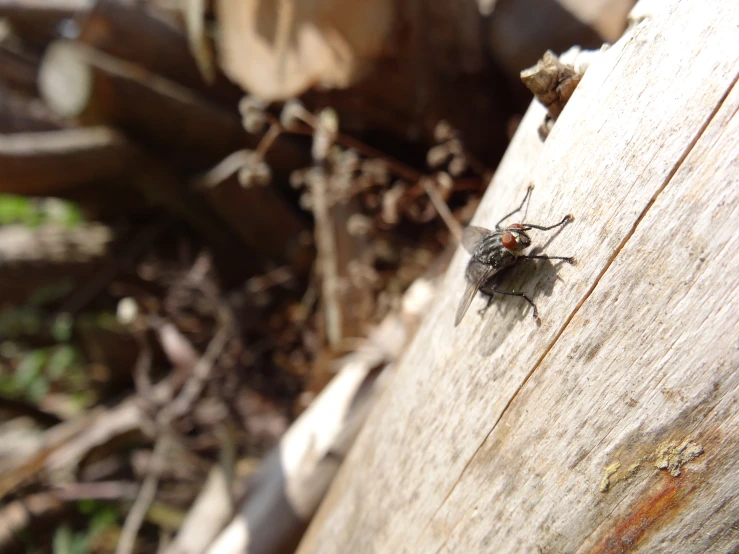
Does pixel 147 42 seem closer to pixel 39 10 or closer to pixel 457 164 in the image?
pixel 39 10

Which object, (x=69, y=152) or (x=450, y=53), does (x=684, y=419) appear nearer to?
(x=450, y=53)

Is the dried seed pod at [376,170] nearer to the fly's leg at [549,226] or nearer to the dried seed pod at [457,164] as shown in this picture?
the dried seed pod at [457,164]

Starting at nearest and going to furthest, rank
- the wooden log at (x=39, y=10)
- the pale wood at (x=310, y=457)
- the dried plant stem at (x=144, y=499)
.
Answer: the pale wood at (x=310, y=457) → the dried plant stem at (x=144, y=499) → the wooden log at (x=39, y=10)

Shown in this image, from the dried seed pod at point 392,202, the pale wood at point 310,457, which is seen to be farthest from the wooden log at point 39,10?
the pale wood at point 310,457

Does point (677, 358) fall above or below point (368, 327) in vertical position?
below

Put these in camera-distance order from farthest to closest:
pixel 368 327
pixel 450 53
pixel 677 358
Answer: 1. pixel 368 327
2. pixel 450 53
3. pixel 677 358

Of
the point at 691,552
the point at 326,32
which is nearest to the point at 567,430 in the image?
the point at 691,552

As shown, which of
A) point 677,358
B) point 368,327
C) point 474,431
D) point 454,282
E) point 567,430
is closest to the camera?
point 677,358
